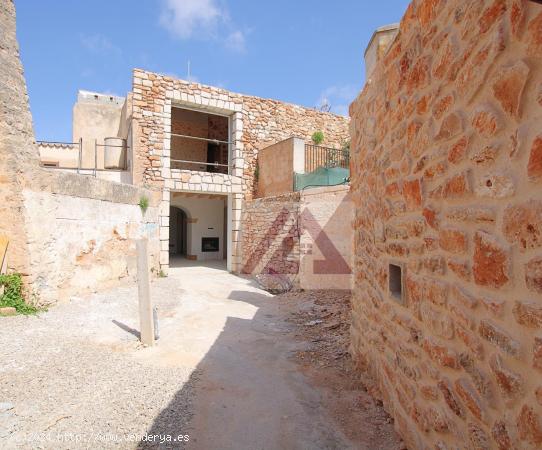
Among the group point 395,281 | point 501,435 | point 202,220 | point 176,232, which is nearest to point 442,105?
point 395,281

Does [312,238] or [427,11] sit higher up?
[427,11]

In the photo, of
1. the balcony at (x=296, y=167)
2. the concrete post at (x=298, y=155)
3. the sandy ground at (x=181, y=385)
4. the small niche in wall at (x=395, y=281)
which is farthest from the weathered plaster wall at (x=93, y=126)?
the small niche in wall at (x=395, y=281)

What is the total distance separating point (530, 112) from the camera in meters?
1.09

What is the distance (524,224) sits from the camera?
111 cm

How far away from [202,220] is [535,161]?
1407cm

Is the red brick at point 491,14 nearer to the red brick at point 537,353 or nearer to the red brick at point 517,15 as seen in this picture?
the red brick at point 517,15

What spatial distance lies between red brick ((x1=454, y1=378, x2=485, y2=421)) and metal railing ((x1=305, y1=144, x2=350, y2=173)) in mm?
9639

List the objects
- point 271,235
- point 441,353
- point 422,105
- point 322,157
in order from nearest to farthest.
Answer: point 441,353, point 422,105, point 271,235, point 322,157

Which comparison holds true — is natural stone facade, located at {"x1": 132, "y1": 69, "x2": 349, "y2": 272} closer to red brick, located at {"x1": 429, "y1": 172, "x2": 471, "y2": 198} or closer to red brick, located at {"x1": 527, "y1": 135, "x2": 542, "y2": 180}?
red brick, located at {"x1": 429, "y1": 172, "x2": 471, "y2": 198}

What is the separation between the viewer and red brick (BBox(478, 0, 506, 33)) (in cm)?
123

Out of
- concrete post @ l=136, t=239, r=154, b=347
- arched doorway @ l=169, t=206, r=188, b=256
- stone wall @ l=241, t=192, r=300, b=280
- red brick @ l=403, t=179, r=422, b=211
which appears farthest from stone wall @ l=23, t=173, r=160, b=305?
arched doorway @ l=169, t=206, r=188, b=256

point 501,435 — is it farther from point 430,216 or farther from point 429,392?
point 430,216

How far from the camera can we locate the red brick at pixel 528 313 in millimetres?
1051

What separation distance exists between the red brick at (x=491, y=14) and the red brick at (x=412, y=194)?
85 centimetres
